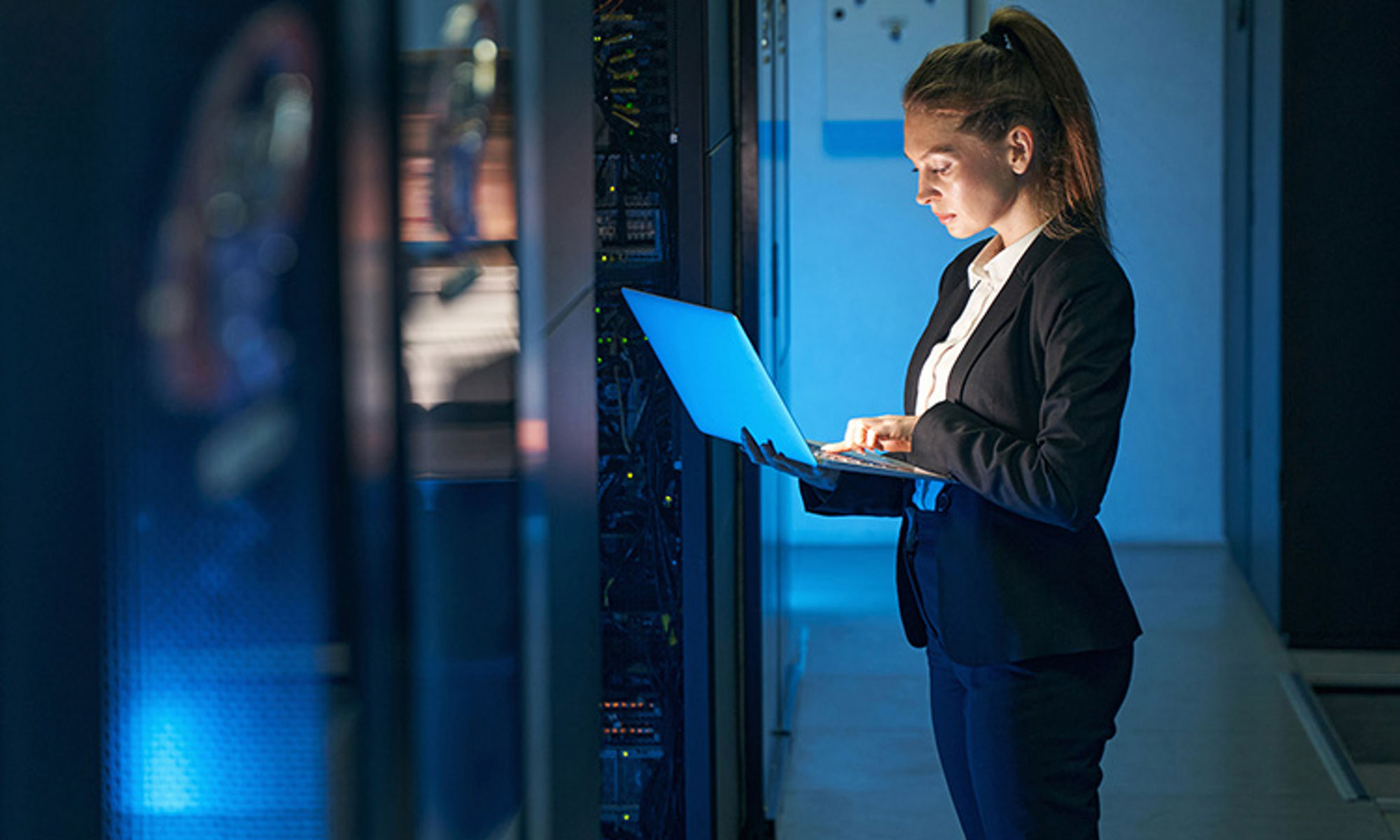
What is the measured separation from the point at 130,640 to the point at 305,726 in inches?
3.0

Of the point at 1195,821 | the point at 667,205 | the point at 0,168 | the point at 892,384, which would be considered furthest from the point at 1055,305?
the point at 892,384

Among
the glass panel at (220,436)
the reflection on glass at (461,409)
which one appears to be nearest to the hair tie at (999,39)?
the reflection on glass at (461,409)

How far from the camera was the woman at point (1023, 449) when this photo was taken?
1551mm

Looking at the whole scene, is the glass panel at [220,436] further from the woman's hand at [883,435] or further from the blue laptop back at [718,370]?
the woman's hand at [883,435]

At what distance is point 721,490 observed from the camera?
8.63 feet

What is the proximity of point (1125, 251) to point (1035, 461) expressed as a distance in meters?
4.90

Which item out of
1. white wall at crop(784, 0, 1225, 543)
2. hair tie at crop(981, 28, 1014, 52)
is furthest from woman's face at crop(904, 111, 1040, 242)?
white wall at crop(784, 0, 1225, 543)

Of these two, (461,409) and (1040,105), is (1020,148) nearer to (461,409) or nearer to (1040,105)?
(1040,105)

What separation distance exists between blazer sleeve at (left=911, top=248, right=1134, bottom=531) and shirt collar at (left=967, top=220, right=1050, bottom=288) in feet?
0.32

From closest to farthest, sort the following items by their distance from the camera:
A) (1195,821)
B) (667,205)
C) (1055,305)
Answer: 1. (1055,305)
2. (667,205)
3. (1195,821)

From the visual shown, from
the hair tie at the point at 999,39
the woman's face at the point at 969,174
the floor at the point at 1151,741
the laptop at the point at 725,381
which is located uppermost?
the hair tie at the point at 999,39

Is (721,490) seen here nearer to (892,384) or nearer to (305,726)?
(305,726)

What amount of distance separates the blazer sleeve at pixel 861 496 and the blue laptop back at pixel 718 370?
0.67 ft

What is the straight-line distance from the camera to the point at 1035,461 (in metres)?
1.54
